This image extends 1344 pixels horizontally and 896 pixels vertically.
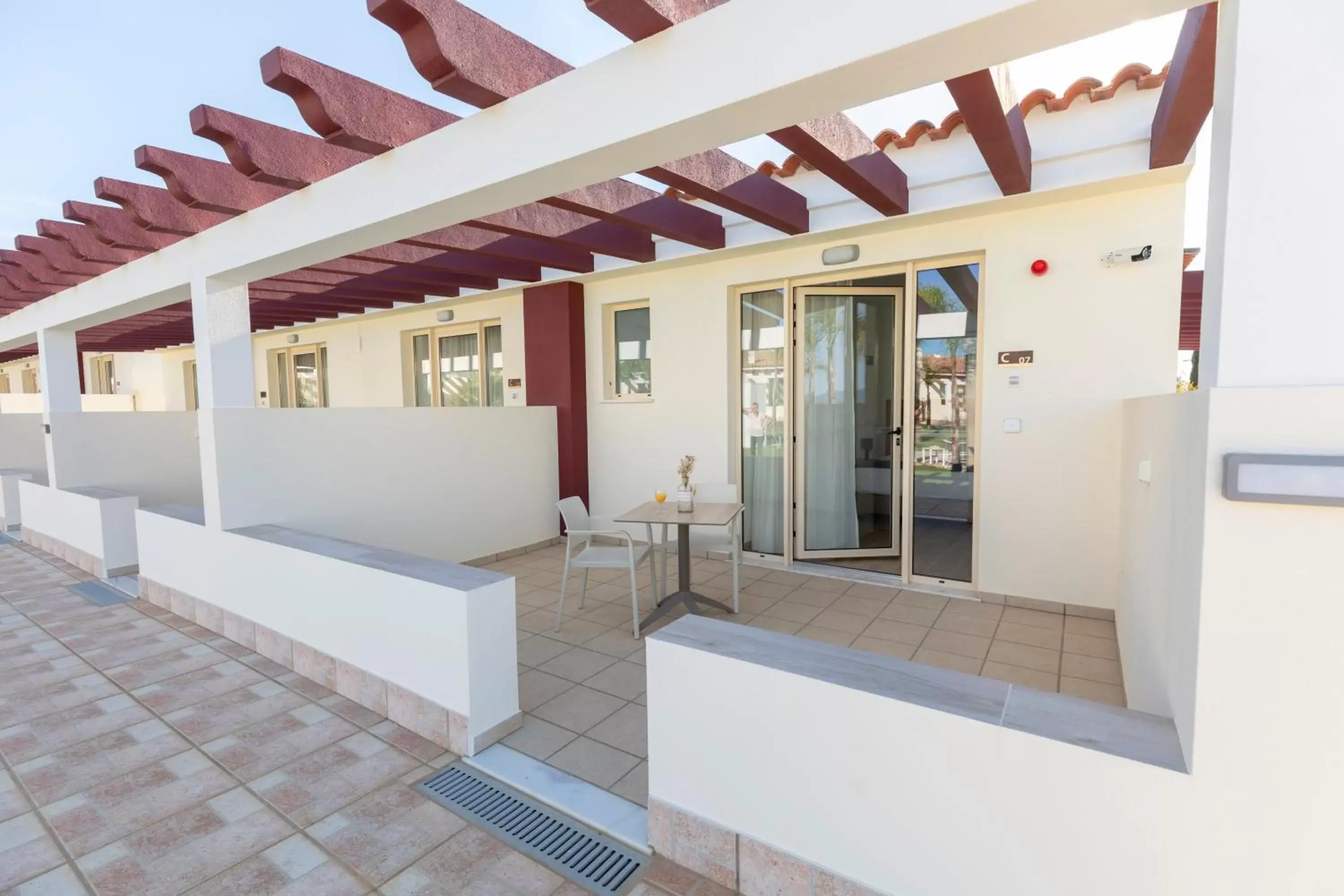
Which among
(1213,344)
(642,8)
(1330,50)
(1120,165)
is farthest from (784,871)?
(1120,165)

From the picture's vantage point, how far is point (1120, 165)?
3355 mm

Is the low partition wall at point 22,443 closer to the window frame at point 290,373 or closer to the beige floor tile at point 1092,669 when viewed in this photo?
the window frame at point 290,373

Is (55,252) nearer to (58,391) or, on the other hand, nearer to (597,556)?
(58,391)

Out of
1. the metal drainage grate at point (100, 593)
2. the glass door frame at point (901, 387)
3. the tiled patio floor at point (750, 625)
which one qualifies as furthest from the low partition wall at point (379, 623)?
the glass door frame at point (901, 387)

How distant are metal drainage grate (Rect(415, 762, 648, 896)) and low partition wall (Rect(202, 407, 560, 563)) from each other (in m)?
2.44

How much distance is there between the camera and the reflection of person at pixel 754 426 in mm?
5293

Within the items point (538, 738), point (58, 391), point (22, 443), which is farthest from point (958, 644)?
point (22, 443)

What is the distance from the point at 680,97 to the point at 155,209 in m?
3.14

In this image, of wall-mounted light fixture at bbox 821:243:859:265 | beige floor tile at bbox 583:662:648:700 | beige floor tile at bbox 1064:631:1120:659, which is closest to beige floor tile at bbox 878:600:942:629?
beige floor tile at bbox 1064:631:1120:659

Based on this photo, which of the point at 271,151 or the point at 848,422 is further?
the point at 848,422

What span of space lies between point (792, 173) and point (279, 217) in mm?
3040

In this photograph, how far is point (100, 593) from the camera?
183 inches

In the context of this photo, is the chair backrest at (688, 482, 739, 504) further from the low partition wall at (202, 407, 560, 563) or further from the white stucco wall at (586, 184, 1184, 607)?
the low partition wall at (202, 407, 560, 563)

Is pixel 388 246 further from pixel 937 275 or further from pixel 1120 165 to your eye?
Result: pixel 1120 165
